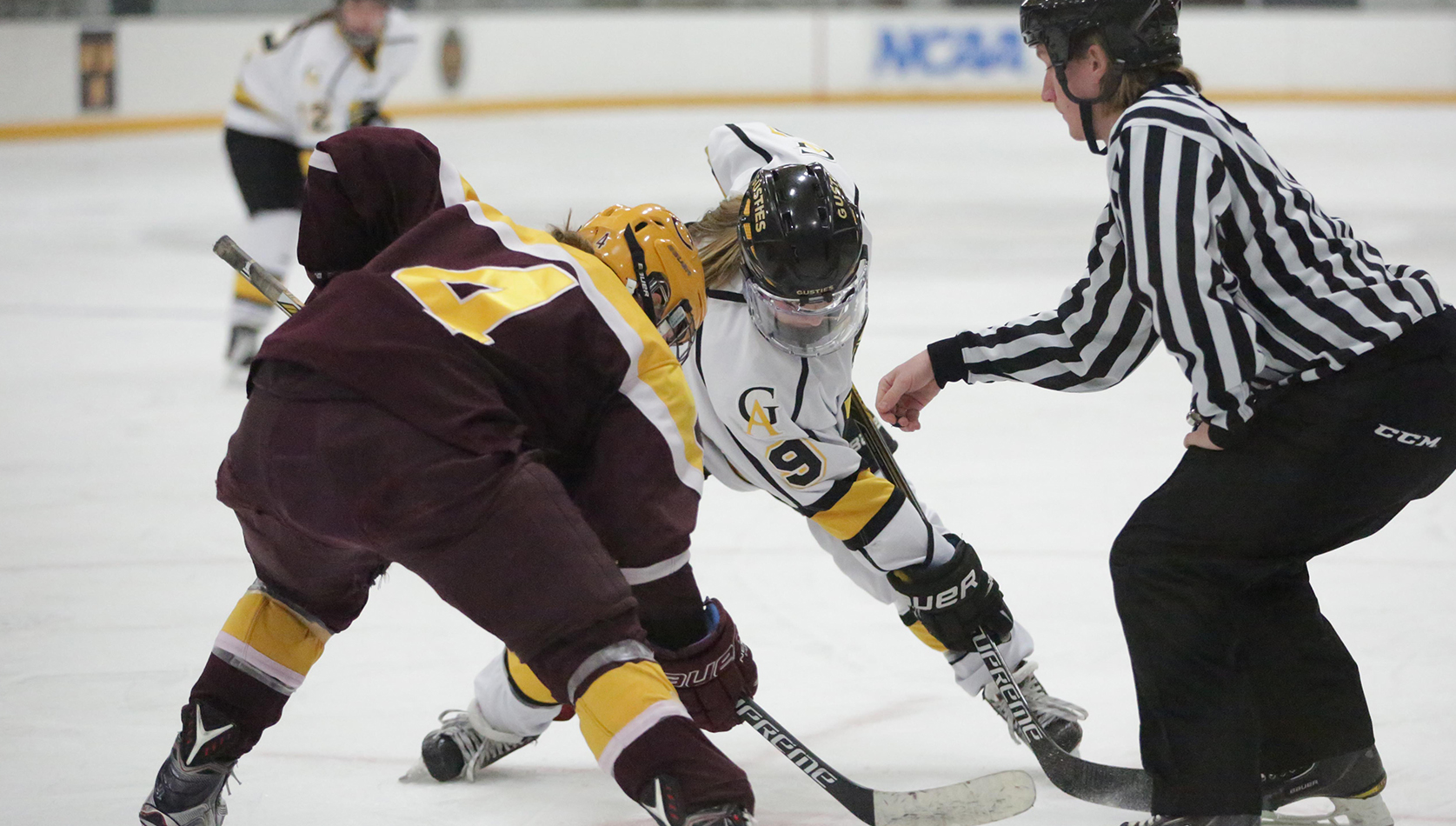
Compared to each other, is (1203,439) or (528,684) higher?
(1203,439)

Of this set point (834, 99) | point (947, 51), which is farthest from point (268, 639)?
point (947, 51)

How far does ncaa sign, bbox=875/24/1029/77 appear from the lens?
1336cm

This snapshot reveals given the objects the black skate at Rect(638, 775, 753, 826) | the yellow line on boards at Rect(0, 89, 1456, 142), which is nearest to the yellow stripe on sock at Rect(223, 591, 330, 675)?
the black skate at Rect(638, 775, 753, 826)

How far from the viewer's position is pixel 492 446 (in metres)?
1.40

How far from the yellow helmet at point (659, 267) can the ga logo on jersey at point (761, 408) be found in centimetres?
27

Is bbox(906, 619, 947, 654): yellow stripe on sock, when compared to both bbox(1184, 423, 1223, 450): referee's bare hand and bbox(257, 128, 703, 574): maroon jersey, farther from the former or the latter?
bbox(257, 128, 703, 574): maroon jersey

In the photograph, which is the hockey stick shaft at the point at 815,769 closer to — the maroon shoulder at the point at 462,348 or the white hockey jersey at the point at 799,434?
the white hockey jersey at the point at 799,434

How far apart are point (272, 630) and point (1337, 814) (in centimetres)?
133

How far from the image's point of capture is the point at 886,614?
2.80m

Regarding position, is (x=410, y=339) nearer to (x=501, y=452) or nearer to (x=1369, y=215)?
(x=501, y=452)

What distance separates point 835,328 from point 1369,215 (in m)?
6.22

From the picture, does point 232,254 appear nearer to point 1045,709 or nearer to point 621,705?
point 621,705

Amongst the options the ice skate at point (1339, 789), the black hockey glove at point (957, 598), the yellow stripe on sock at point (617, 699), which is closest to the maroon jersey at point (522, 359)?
the yellow stripe on sock at point (617, 699)

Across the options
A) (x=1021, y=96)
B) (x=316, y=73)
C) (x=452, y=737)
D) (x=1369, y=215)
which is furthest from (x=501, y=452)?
(x=1021, y=96)
